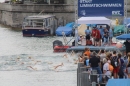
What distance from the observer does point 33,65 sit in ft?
118

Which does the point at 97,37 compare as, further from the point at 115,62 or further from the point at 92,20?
the point at 115,62

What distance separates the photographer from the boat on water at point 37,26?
184ft

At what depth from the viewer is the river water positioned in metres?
30.8

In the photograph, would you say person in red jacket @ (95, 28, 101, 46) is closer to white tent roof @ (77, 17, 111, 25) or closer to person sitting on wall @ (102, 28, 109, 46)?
white tent roof @ (77, 17, 111, 25)

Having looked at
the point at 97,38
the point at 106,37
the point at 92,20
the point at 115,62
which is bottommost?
the point at 106,37

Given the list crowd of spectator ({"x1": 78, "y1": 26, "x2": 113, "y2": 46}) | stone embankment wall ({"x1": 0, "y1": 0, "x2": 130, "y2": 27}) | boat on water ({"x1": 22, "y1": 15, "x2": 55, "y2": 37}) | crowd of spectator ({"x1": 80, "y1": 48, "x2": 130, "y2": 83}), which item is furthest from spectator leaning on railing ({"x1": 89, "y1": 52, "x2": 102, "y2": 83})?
stone embankment wall ({"x1": 0, "y1": 0, "x2": 130, "y2": 27})

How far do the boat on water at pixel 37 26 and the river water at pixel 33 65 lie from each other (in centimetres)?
440

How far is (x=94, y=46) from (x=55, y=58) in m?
2.58

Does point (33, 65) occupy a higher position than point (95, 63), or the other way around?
point (95, 63)

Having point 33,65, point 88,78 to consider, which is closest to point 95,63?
point 88,78

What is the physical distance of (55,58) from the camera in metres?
39.1

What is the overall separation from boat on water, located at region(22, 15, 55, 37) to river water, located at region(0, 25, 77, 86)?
4.40 metres

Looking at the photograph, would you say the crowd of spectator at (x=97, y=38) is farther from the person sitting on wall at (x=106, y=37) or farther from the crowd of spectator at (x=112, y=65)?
the crowd of spectator at (x=112, y=65)

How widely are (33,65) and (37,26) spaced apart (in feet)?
70.2
